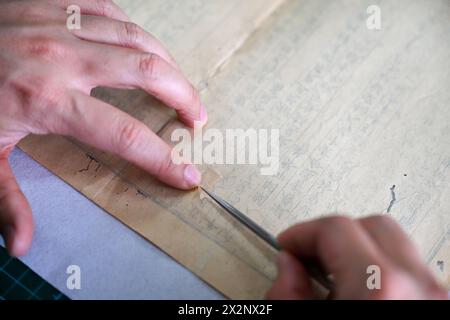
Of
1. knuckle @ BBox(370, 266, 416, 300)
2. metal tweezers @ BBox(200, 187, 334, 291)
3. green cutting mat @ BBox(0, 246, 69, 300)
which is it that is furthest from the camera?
green cutting mat @ BBox(0, 246, 69, 300)

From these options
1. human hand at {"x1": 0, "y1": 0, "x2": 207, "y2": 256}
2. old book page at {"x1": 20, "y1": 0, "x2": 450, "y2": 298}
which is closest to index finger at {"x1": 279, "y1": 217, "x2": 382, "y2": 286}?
old book page at {"x1": 20, "y1": 0, "x2": 450, "y2": 298}

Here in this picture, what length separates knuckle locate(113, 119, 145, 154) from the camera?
683 millimetres

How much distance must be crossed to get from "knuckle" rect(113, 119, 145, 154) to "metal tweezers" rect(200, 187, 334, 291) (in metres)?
0.13

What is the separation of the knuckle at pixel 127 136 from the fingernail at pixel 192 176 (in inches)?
3.4

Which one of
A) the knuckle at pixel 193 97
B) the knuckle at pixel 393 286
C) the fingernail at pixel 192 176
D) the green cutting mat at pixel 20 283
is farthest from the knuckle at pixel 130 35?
the knuckle at pixel 393 286

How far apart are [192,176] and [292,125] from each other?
200mm

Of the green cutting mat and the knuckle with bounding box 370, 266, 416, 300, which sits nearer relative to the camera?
the knuckle with bounding box 370, 266, 416, 300

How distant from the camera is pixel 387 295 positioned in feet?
1.63

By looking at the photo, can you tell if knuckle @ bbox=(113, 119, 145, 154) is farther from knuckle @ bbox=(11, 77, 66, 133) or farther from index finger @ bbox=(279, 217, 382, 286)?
index finger @ bbox=(279, 217, 382, 286)

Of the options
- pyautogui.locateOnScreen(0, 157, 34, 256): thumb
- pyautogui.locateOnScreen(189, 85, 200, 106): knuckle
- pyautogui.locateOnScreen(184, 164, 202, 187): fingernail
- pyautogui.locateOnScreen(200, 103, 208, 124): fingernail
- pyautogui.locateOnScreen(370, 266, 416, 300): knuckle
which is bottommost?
pyautogui.locateOnScreen(0, 157, 34, 256): thumb

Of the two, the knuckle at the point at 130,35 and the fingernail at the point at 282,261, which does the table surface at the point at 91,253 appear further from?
the knuckle at the point at 130,35

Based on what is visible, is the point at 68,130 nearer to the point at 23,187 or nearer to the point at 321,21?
the point at 23,187

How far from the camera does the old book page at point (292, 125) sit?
703mm

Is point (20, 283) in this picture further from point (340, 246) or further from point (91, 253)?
point (340, 246)
